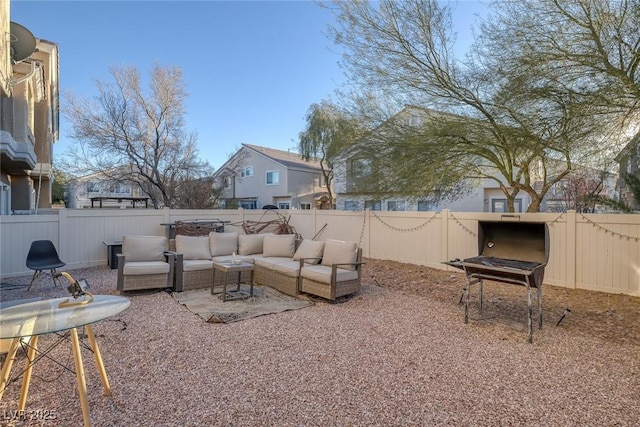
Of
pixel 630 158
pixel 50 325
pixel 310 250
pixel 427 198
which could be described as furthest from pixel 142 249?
pixel 630 158

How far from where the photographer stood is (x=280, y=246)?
6840 millimetres

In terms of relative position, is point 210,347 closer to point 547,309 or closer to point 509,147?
point 547,309

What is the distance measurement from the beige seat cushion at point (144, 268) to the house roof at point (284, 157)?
14.9m

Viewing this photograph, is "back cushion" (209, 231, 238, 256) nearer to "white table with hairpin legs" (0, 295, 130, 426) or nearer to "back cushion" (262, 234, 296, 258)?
"back cushion" (262, 234, 296, 258)

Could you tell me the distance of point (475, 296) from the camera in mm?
5785

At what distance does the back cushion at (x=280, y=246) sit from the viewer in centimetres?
682

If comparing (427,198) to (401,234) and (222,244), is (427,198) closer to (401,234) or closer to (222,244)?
(401,234)

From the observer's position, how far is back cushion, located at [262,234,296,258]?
682 centimetres

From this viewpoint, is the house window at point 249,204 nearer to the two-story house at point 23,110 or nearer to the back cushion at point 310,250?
the two-story house at point 23,110

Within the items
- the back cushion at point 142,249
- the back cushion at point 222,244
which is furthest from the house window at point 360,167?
the back cushion at point 142,249

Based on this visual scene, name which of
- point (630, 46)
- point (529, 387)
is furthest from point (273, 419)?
point (630, 46)

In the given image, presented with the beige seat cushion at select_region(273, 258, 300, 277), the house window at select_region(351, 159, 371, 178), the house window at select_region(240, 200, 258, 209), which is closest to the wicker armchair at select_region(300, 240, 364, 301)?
the beige seat cushion at select_region(273, 258, 300, 277)

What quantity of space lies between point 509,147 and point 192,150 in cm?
1284

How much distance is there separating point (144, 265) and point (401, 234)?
5811mm
